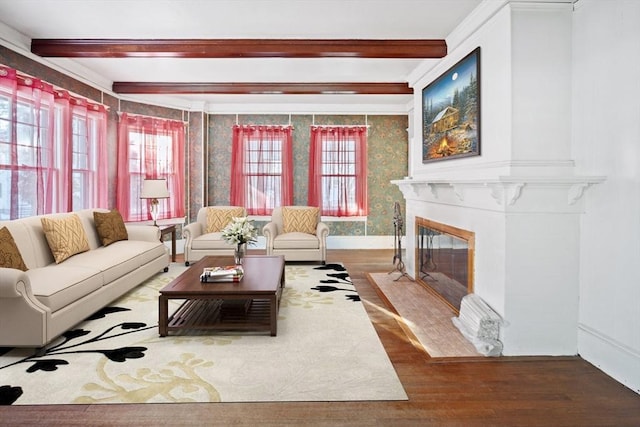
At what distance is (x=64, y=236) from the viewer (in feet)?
12.7

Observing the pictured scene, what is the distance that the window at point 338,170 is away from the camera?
7414 millimetres

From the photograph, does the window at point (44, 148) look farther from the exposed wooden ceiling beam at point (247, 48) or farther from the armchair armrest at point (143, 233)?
the armchair armrest at point (143, 233)

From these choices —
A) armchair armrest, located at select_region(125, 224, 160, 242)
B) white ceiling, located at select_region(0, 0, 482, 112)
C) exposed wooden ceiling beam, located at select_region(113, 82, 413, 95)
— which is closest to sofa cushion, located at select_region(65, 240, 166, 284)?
armchair armrest, located at select_region(125, 224, 160, 242)

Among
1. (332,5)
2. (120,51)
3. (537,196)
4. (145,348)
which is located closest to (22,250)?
(145,348)

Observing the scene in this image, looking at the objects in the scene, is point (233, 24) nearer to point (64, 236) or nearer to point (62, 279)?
point (64, 236)

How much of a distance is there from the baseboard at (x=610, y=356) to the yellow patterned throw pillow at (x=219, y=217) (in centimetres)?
484

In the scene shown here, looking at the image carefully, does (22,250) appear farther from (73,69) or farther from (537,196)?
(537,196)

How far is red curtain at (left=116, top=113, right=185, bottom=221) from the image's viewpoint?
6262 mm

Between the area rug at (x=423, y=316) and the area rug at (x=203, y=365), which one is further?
the area rug at (x=423, y=316)

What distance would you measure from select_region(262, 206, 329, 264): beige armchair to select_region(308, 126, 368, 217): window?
41.4 inches

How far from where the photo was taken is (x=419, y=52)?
4.25 m

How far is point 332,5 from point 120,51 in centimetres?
245

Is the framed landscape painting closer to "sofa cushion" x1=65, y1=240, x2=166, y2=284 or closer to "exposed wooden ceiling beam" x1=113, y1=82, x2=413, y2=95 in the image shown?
"exposed wooden ceiling beam" x1=113, y1=82, x2=413, y2=95

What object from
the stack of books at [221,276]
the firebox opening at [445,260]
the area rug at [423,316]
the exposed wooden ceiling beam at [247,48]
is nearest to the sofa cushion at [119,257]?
the stack of books at [221,276]
